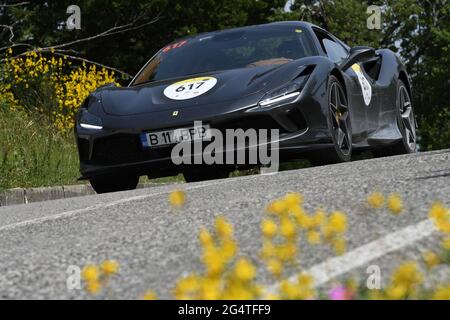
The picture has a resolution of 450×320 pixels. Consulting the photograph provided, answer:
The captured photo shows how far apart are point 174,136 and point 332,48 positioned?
2.31m

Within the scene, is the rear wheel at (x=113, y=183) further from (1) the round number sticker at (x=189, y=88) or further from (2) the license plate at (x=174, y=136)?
(1) the round number sticker at (x=189, y=88)

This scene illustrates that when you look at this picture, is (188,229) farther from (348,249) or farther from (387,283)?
(387,283)

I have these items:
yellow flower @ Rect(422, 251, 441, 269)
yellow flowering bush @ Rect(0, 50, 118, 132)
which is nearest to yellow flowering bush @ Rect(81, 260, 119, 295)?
yellow flower @ Rect(422, 251, 441, 269)

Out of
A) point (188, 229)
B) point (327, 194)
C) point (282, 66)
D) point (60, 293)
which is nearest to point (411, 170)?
point (327, 194)

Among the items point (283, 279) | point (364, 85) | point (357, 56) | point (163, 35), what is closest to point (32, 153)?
point (364, 85)

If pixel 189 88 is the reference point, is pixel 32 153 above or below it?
below

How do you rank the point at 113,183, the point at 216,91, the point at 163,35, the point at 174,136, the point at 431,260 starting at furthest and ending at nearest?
the point at 163,35, the point at 113,183, the point at 216,91, the point at 174,136, the point at 431,260

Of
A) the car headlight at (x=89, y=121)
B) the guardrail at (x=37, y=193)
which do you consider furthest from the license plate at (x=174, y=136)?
the guardrail at (x=37, y=193)

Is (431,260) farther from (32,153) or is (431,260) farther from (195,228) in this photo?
→ (32,153)

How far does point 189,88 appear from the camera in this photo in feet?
29.0

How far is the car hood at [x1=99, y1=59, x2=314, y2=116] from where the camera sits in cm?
854

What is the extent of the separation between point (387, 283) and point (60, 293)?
1.16 m

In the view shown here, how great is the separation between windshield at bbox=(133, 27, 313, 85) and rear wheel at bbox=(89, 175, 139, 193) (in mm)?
893
